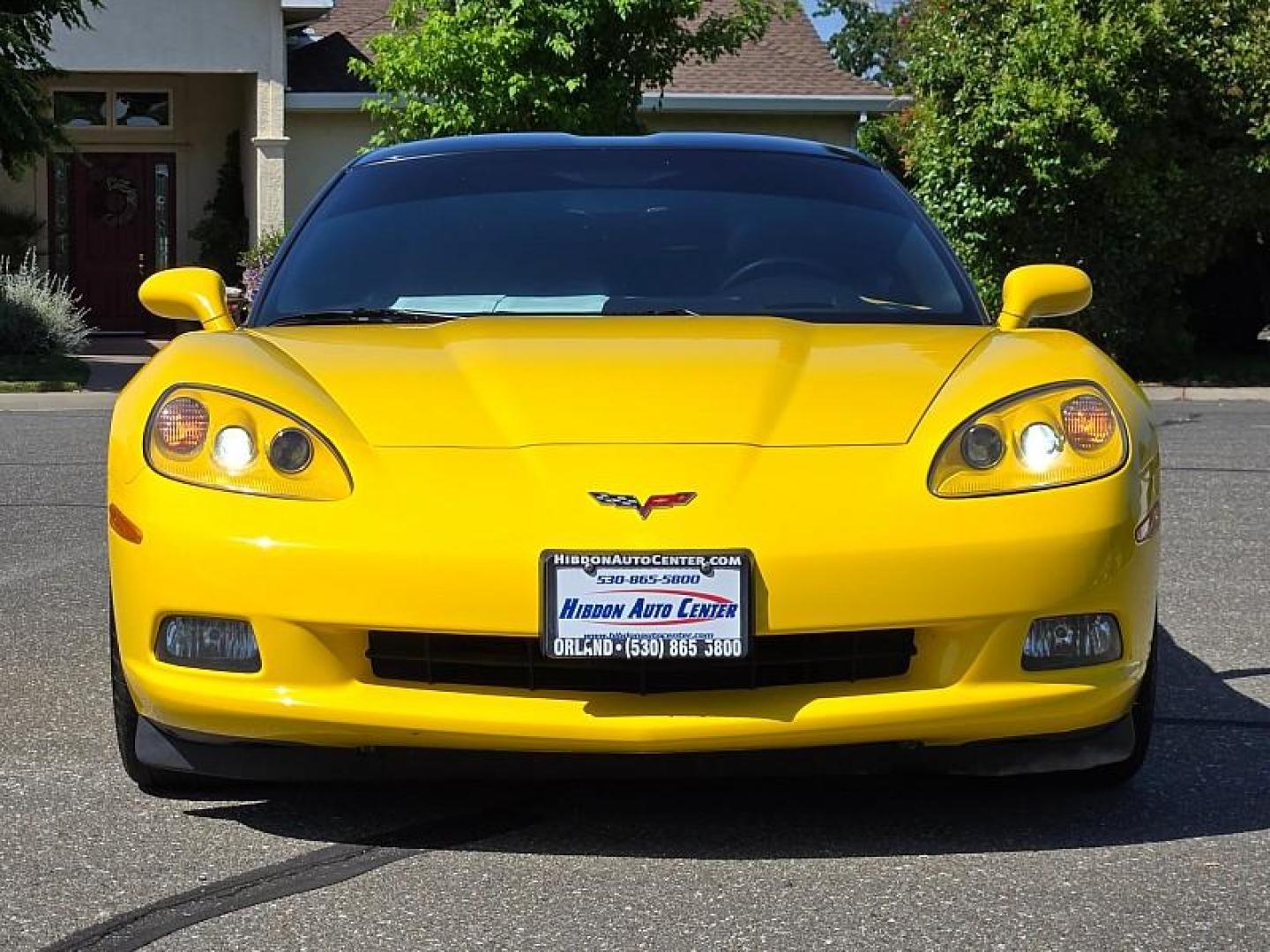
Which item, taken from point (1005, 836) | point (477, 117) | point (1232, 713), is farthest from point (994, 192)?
point (1005, 836)

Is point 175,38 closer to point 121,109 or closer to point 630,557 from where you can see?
point 121,109

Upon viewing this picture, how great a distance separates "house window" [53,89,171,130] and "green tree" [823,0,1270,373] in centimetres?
1024

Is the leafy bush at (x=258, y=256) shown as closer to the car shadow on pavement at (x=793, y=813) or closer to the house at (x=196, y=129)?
the house at (x=196, y=129)

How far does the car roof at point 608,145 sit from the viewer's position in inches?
213

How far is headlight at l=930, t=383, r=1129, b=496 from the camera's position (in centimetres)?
378

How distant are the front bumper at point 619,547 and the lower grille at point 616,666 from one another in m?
0.02

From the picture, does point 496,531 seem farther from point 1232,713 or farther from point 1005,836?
point 1232,713

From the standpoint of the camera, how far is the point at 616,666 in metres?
3.69

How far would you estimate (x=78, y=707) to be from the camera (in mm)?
5133

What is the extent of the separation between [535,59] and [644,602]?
59.1 feet

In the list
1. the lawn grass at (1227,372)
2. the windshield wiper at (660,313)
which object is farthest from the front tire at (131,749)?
the lawn grass at (1227,372)

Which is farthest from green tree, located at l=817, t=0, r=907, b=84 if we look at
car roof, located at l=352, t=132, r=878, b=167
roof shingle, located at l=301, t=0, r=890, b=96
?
car roof, located at l=352, t=132, r=878, b=167

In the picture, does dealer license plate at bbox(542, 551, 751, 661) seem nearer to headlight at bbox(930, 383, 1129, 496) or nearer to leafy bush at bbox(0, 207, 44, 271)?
headlight at bbox(930, 383, 1129, 496)

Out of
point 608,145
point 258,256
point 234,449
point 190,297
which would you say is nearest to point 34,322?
point 258,256
